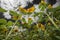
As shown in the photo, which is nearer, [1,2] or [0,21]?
[0,21]

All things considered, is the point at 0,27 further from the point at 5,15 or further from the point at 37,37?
the point at 5,15

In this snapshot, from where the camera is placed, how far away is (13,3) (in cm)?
234

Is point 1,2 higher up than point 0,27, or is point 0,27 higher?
point 1,2

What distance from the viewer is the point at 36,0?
95.2 inches

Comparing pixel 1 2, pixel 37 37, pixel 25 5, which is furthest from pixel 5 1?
pixel 37 37

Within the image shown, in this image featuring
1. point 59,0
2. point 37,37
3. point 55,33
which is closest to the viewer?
point 55,33

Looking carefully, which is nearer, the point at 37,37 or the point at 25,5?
the point at 37,37

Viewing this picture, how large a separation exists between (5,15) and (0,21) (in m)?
1.88

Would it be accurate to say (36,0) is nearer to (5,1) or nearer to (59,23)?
(5,1)

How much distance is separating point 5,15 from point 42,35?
1834 mm

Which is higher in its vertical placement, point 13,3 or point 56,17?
point 13,3

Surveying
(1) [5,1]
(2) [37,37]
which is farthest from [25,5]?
(2) [37,37]

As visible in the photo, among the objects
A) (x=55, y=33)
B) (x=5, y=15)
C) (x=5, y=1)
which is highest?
(x=5, y=1)

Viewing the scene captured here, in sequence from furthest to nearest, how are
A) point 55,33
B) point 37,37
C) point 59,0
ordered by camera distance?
1. point 59,0
2. point 37,37
3. point 55,33
